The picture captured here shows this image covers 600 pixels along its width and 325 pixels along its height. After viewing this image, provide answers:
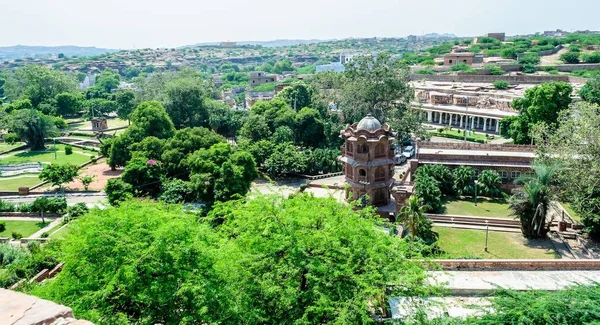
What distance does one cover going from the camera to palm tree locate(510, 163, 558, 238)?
3009cm

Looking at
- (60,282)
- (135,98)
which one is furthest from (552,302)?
(135,98)

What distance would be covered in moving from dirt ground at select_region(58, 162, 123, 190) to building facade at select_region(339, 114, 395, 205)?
29.7 meters

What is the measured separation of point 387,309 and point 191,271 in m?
8.34

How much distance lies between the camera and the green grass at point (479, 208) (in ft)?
118

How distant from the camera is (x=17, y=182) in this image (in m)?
53.2

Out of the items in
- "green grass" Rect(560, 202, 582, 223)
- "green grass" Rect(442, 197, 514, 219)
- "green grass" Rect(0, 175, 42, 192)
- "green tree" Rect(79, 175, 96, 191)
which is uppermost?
"green grass" Rect(560, 202, 582, 223)

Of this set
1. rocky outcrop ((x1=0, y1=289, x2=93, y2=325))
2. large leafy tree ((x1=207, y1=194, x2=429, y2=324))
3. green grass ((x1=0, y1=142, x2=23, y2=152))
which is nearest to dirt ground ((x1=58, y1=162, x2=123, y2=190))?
green grass ((x1=0, y1=142, x2=23, y2=152))

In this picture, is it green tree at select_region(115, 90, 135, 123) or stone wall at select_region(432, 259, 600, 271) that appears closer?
stone wall at select_region(432, 259, 600, 271)

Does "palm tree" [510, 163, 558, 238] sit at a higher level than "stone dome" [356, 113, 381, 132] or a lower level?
lower

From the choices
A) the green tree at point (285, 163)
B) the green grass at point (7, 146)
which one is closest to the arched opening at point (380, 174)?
the green tree at point (285, 163)

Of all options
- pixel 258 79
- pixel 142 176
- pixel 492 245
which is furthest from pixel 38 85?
pixel 492 245

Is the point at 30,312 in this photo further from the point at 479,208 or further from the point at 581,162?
the point at 479,208

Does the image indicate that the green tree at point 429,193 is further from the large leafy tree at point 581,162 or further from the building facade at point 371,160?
the large leafy tree at point 581,162

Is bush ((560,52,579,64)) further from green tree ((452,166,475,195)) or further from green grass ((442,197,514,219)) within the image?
green grass ((442,197,514,219))
